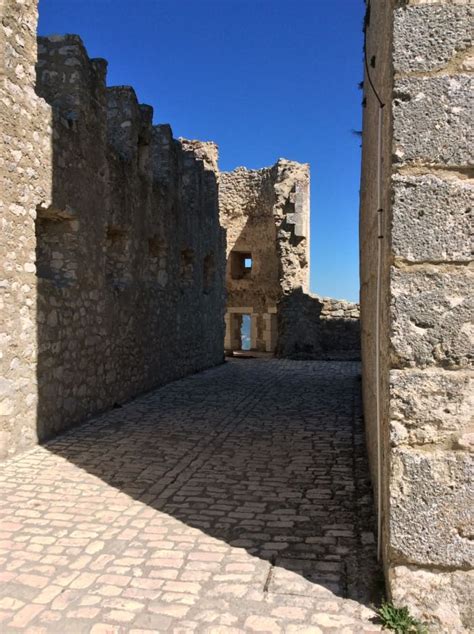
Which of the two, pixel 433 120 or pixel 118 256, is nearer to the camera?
pixel 433 120

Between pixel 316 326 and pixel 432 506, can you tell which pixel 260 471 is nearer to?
pixel 432 506

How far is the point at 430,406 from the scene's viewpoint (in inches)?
96.6

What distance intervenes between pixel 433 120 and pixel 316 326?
14887 mm

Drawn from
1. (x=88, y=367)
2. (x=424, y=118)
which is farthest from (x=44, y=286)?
(x=424, y=118)

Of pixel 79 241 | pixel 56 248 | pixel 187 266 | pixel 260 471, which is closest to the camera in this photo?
pixel 260 471

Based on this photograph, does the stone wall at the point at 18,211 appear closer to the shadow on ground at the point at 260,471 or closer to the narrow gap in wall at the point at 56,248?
the shadow on ground at the point at 260,471

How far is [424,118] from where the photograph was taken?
2.45 meters

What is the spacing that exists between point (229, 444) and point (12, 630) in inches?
133

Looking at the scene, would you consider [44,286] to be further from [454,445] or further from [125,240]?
[454,445]

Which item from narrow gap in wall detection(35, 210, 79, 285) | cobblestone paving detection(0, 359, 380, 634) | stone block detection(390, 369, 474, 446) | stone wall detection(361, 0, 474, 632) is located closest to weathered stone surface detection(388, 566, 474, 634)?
stone wall detection(361, 0, 474, 632)

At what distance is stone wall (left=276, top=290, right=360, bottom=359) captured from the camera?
1684 centimetres

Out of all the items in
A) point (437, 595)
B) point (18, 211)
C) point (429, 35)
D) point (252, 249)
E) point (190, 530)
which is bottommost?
point (190, 530)

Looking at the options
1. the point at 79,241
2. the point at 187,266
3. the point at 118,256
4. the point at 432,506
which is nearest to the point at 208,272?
the point at 187,266

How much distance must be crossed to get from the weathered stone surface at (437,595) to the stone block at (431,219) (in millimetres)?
1378
